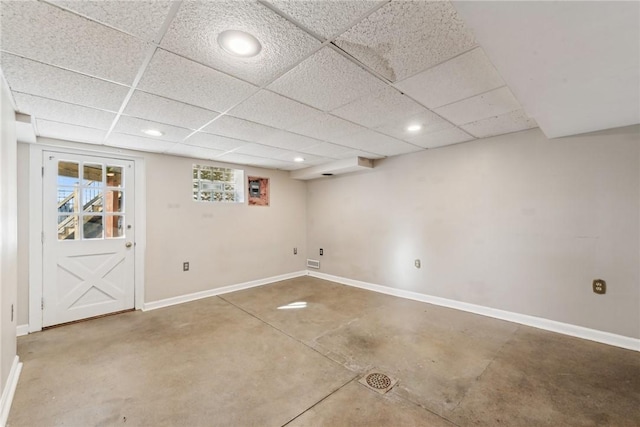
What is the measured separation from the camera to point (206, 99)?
7.37 feet

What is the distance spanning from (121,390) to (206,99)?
242 cm

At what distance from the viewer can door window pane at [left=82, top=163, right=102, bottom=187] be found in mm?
3547

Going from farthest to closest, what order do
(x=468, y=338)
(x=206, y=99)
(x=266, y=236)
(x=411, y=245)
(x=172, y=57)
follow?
(x=266, y=236) → (x=411, y=245) → (x=468, y=338) → (x=206, y=99) → (x=172, y=57)

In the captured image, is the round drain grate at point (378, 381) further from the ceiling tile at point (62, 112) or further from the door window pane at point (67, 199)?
the door window pane at point (67, 199)

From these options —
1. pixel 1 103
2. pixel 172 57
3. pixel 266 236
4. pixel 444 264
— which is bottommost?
pixel 444 264

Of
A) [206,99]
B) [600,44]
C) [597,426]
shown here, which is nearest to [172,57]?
[206,99]

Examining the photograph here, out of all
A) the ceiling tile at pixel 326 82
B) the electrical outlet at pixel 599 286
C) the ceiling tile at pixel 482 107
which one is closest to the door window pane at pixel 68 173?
the ceiling tile at pixel 326 82

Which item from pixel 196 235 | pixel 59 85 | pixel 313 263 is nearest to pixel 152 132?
pixel 59 85

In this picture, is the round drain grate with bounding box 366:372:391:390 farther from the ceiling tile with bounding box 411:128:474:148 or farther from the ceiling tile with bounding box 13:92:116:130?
the ceiling tile with bounding box 13:92:116:130

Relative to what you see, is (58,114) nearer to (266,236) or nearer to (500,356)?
(266,236)

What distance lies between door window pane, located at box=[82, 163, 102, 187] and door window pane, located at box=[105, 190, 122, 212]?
187 mm

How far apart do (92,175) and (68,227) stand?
0.73 metres

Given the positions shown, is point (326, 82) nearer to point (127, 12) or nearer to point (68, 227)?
point (127, 12)

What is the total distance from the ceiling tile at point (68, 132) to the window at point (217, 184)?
1386mm
